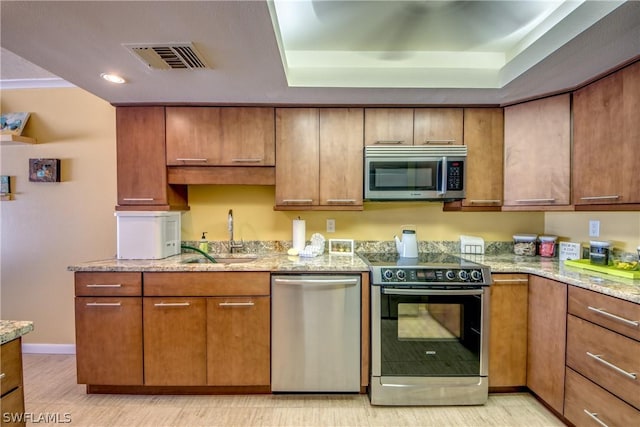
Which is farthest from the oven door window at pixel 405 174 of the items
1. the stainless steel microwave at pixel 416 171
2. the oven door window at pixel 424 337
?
the oven door window at pixel 424 337

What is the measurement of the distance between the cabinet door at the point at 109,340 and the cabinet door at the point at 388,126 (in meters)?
2.15

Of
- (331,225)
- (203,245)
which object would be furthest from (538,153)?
(203,245)

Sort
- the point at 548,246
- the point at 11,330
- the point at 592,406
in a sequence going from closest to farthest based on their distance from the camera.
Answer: the point at 11,330 < the point at 592,406 < the point at 548,246

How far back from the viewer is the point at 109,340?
2.06 m

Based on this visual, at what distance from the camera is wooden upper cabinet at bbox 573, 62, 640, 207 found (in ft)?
5.65

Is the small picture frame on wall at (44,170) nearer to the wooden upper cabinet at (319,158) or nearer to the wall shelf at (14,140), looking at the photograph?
the wall shelf at (14,140)

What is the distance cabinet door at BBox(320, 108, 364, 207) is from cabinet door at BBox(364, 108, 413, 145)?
0.06 meters

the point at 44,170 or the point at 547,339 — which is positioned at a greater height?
the point at 44,170

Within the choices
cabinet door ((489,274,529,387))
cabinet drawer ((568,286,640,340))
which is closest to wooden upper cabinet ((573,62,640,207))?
cabinet drawer ((568,286,640,340))

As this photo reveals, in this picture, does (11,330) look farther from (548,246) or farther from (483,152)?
(548,246)

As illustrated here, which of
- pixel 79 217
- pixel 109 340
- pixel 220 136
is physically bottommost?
pixel 109 340

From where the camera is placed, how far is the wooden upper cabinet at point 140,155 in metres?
2.37

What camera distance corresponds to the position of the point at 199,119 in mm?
2377

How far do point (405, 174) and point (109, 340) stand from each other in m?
2.50
